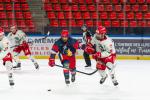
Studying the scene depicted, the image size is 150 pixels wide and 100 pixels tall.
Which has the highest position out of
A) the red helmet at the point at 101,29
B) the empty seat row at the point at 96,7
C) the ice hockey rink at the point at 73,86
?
the red helmet at the point at 101,29

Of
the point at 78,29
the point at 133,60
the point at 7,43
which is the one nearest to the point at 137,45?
the point at 133,60

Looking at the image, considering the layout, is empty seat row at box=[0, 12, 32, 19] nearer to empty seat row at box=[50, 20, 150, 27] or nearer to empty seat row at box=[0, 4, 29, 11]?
empty seat row at box=[0, 4, 29, 11]

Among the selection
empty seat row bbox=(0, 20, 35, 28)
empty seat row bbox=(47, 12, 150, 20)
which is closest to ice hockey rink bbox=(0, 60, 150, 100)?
empty seat row bbox=(0, 20, 35, 28)

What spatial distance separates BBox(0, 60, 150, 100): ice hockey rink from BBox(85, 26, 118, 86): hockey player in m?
0.49

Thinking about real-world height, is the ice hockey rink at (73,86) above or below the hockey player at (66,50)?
below

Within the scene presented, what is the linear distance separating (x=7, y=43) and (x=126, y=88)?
2725mm

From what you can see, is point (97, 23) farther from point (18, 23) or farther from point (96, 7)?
point (18, 23)

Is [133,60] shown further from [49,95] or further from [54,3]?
[49,95]

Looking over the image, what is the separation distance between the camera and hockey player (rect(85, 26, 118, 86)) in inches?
352

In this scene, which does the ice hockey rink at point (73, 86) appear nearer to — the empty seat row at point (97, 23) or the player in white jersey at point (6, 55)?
the player in white jersey at point (6, 55)

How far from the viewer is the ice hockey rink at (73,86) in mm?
8141

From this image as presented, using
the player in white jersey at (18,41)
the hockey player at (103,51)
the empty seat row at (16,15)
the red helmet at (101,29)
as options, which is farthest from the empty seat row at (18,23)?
the red helmet at (101,29)

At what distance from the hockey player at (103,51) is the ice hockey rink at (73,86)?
1.60ft

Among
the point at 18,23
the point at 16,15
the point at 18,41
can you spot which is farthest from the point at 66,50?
the point at 16,15
